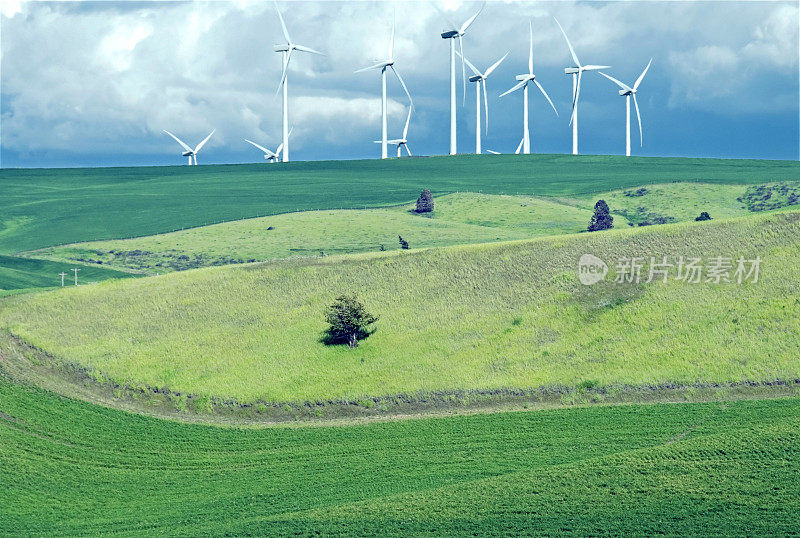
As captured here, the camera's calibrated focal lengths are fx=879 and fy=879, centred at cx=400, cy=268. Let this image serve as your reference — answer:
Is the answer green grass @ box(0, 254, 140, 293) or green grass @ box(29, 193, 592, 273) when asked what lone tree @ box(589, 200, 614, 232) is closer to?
green grass @ box(29, 193, 592, 273)

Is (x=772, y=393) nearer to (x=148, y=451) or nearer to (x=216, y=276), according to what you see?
(x=148, y=451)

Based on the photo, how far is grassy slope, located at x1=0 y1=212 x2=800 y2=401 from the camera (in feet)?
222

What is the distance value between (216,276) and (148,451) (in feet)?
118

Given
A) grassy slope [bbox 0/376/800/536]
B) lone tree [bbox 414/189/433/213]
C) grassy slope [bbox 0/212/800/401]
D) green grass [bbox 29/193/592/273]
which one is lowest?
grassy slope [bbox 0/376/800/536]

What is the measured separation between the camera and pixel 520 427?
193ft

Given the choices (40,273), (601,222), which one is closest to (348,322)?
(601,222)

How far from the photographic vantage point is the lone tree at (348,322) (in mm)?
75188

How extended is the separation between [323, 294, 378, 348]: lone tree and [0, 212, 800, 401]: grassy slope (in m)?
1.33

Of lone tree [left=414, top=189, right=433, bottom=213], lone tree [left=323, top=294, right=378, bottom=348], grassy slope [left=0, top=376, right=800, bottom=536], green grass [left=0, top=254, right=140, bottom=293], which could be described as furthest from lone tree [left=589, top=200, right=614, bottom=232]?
grassy slope [left=0, top=376, right=800, bottom=536]

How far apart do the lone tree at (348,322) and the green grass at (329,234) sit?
5975 cm

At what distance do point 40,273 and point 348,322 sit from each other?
2956 inches

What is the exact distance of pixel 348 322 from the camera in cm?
7506

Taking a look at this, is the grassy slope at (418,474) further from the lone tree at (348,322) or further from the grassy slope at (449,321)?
the lone tree at (348,322)

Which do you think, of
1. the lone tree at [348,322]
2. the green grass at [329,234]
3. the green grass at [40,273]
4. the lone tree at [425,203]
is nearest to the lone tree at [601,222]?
the green grass at [329,234]
